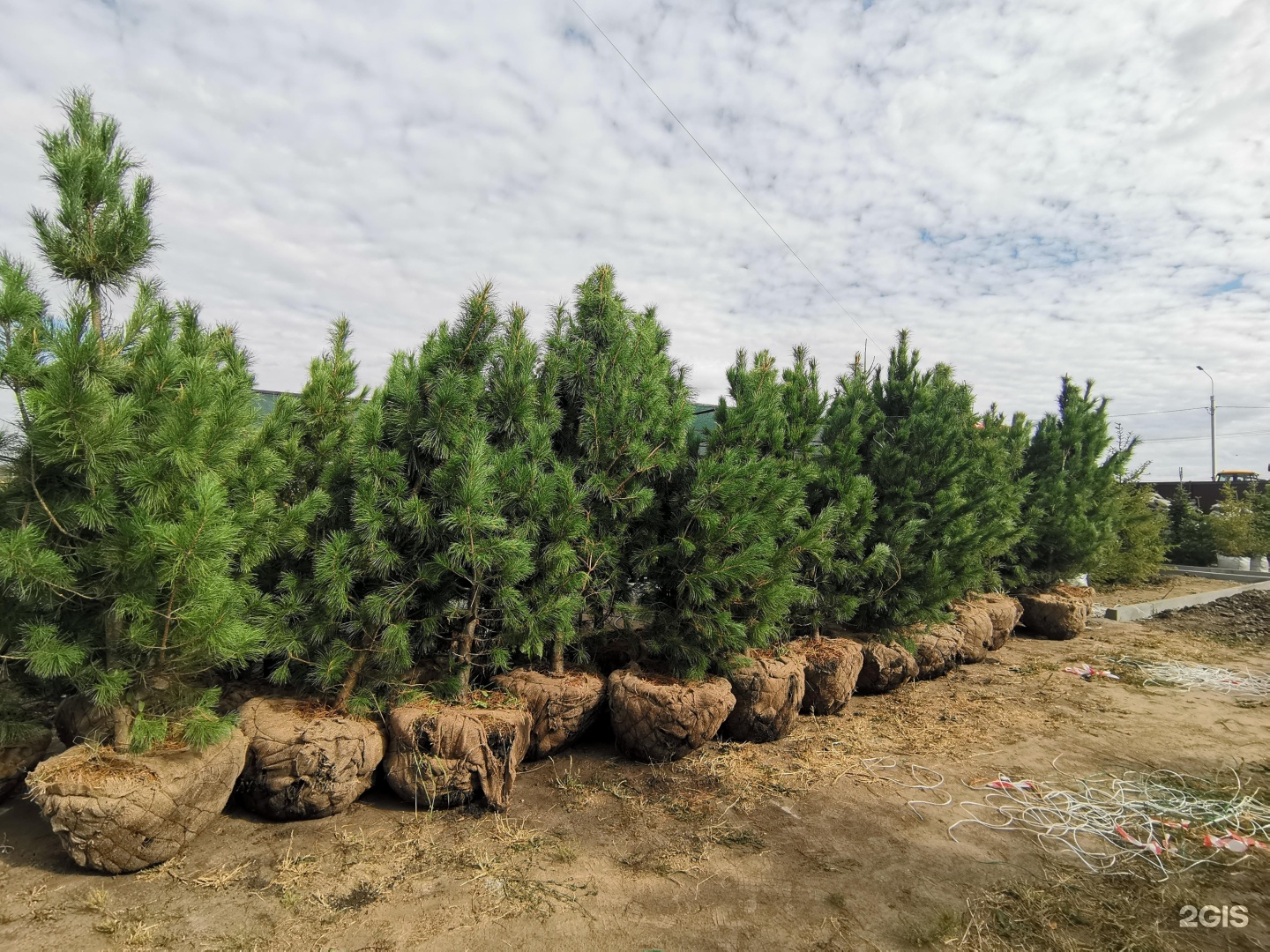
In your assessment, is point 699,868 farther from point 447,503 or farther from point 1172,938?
point 447,503

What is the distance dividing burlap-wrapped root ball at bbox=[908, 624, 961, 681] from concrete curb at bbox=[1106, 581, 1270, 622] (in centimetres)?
609

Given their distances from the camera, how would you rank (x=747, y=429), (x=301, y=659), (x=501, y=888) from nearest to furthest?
(x=501, y=888) → (x=301, y=659) → (x=747, y=429)

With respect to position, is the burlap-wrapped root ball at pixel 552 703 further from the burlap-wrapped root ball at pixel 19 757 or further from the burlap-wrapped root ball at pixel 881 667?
the burlap-wrapped root ball at pixel 881 667

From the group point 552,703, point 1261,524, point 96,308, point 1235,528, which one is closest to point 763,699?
point 552,703

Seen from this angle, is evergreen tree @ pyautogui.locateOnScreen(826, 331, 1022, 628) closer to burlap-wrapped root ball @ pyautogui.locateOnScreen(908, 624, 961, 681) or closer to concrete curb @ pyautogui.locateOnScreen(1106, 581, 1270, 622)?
burlap-wrapped root ball @ pyautogui.locateOnScreen(908, 624, 961, 681)

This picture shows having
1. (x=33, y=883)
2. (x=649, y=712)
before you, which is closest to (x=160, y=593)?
(x=33, y=883)

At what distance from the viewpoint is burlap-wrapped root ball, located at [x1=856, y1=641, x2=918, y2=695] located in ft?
20.1

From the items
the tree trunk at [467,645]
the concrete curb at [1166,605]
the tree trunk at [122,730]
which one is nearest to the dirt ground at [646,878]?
the tree trunk at [122,730]

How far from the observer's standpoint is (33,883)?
2773 mm

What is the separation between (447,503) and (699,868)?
232 centimetres

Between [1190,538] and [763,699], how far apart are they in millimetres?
19948

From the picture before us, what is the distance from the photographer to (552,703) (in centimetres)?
417

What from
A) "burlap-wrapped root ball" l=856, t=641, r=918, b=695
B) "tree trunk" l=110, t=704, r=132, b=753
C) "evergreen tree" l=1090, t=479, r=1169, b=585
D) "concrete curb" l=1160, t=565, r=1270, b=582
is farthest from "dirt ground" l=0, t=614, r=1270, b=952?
"concrete curb" l=1160, t=565, r=1270, b=582

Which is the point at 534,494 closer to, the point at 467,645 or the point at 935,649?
the point at 467,645
